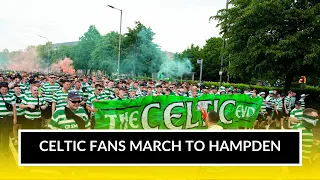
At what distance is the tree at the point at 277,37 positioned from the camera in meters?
17.7

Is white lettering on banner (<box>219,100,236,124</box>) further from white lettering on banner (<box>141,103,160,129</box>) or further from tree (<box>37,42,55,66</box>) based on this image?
tree (<box>37,42,55,66</box>)

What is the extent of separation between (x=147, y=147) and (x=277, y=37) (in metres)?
15.5

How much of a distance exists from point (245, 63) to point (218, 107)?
8.58 meters

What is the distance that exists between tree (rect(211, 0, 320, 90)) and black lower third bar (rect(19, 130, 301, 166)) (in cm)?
1358

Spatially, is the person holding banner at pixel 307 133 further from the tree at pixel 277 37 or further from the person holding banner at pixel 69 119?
the tree at pixel 277 37

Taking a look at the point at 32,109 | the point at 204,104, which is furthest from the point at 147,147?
the point at 204,104

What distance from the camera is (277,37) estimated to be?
1869 centimetres

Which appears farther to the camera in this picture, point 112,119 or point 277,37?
point 277,37

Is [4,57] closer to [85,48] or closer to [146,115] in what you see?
[85,48]

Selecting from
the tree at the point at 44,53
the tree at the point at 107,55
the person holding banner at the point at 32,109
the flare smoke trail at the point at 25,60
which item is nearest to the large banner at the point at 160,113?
the person holding banner at the point at 32,109

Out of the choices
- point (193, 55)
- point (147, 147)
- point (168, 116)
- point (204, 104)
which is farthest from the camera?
point (193, 55)

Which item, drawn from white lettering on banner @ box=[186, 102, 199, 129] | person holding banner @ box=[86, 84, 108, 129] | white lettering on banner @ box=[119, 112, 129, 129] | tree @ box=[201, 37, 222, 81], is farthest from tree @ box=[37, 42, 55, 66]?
white lettering on banner @ box=[119, 112, 129, 129]

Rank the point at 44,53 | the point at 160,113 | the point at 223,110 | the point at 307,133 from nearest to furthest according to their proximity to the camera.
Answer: the point at 307,133, the point at 160,113, the point at 223,110, the point at 44,53

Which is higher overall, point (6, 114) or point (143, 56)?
point (143, 56)
